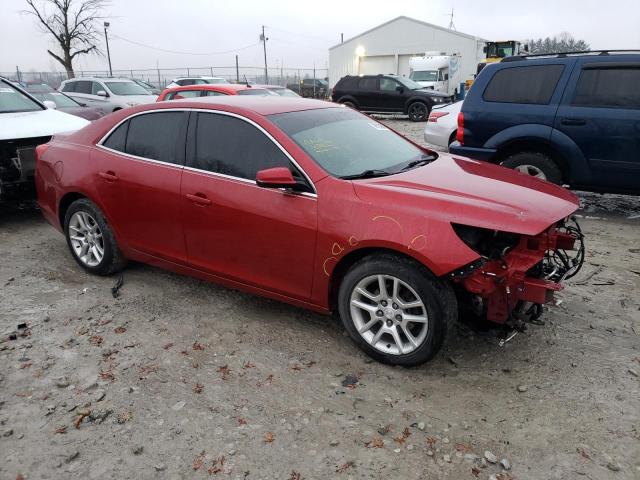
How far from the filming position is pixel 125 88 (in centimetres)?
1695

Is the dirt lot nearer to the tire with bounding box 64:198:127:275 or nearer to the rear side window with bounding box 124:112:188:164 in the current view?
the tire with bounding box 64:198:127:275

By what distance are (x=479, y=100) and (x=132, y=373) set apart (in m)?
5.28

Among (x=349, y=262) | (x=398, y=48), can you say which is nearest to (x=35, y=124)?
(x=349, y=262)

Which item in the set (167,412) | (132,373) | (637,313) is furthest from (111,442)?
(637,313)

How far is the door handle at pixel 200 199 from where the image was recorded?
377 centimetres

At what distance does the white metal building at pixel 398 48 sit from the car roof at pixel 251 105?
36481 millimetres

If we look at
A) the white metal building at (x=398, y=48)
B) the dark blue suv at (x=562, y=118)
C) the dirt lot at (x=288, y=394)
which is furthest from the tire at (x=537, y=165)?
the white metal building at (x=398, y=48)

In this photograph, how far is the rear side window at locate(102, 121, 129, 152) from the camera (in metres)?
4.40

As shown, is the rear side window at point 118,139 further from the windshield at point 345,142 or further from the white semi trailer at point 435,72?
the white semi trailer at point 435,72

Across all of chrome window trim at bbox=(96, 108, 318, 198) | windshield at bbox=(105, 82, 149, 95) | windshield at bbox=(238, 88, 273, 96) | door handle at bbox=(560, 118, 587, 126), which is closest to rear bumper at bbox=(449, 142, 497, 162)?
door handle at bbox=(560, 118, 587, 126)

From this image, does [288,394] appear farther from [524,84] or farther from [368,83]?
[368,83]

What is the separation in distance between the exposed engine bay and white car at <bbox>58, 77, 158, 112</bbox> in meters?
A: 10.4

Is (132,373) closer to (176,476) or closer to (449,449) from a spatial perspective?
(176,476)

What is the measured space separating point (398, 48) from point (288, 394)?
4084 cm
